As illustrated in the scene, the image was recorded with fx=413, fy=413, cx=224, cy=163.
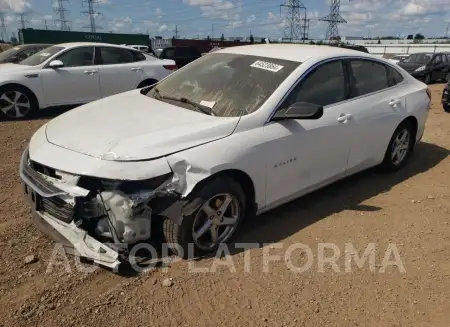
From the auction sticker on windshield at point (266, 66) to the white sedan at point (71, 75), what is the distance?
572 cm

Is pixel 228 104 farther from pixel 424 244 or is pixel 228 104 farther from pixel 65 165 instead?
pixel 424 244

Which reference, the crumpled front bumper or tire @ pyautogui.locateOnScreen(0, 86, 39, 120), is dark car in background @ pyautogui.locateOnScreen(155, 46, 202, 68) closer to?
tire @ pyautogui.locateOnScreen(0, 86, 39, 120)

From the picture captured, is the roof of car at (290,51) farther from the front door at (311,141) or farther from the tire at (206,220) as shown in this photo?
the tire at (206,220)

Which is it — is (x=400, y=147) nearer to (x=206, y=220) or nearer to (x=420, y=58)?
(x=206, y=220)

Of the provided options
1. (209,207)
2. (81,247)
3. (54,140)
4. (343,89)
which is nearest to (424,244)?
(343,89)

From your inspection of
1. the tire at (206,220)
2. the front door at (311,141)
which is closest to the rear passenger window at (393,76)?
the front door at (311,141)

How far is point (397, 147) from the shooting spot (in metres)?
5.31

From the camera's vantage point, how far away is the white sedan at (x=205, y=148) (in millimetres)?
2939

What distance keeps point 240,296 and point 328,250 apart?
1.03m

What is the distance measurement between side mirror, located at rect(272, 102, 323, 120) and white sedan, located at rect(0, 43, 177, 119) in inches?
248

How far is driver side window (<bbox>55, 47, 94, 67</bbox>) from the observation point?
8.65 meters

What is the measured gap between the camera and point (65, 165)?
116 inches

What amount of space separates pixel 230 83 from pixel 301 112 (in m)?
0.77

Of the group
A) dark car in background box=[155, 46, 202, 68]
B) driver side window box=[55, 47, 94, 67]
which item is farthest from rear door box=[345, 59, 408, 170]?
dark car in background box=[155, 46, 202, 68]
